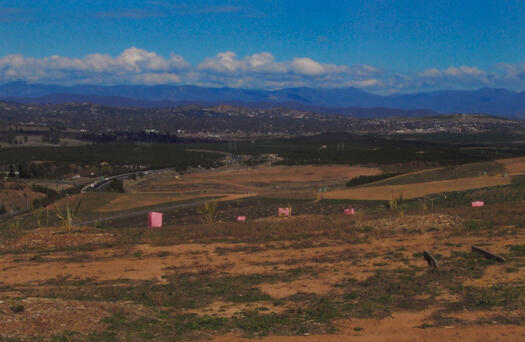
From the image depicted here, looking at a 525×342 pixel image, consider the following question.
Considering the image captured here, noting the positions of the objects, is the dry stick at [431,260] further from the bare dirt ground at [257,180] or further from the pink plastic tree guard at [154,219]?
the bare dirt ground at [257,180]

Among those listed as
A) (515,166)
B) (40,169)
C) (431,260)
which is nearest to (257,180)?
(515,166)

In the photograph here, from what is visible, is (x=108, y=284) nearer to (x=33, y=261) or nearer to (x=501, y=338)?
(x=33, y=261)

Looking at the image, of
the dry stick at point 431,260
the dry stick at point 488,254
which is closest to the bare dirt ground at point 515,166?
the dry stick at point 488,254

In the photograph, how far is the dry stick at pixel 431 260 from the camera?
754 inches

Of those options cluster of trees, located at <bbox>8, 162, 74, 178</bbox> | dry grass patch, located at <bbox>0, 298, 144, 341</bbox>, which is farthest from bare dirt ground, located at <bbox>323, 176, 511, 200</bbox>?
cluster of trees, located at <bbox>8, 162, 74, 178</bbox>

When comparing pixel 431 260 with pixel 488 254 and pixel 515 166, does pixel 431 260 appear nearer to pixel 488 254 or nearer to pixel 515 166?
pixel 488 254

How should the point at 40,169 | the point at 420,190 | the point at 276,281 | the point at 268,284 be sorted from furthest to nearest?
the point at 40,169 < the point at 420,190 < the point at 276,281 < the point at 268,284

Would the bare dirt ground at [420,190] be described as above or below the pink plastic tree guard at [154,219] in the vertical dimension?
below

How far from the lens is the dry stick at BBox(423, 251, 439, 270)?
19.1 m

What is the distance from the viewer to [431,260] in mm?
19641

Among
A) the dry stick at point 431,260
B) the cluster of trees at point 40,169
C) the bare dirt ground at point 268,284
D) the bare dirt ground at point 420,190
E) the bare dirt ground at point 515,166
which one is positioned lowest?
the cluster of trees at point 40,169

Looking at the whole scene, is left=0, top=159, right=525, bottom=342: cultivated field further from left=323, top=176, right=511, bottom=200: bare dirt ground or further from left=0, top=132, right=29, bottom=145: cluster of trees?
left=0, top=132, right=29, bottom=145: cluster of trees

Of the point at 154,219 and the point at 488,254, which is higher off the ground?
the point at 488,254

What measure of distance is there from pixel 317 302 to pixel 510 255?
797 centimetres
